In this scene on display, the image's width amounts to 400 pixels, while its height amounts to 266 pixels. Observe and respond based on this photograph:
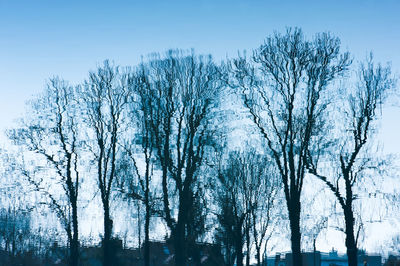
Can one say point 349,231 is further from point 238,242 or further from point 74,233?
point 74,233

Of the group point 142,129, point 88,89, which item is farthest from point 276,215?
point 88,89

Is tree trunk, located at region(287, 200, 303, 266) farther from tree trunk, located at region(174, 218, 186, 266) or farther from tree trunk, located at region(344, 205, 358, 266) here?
tree trunk, located at region(174, 218, 186, 266)

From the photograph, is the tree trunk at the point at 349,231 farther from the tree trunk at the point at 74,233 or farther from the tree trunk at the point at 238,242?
the tree trunk at the point at 74,233

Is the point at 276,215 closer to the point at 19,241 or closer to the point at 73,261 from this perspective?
the point at 73,261

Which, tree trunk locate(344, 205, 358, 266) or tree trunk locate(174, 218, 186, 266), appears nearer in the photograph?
tree trunk locate(344, 205, 358, 266)

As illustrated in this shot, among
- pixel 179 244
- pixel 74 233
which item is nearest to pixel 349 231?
pixel 179 244

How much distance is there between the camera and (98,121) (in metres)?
34.3

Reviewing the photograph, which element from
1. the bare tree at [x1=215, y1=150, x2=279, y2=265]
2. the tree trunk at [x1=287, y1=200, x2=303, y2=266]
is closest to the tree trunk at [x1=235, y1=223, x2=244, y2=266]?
the bare tree at [x1=215, y1=150, x2=279, y2=265]

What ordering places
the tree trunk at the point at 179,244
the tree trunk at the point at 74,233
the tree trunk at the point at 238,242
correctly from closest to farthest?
the tree trunk at the point at 179,244, the tree trunk at the point at 74,233, the tree trunk at the point at 238,242

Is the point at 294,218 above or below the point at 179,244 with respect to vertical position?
above

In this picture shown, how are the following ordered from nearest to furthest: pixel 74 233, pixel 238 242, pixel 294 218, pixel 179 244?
pixel 294 218
pixel 179 244
pixel 74 233
pixel 238 242

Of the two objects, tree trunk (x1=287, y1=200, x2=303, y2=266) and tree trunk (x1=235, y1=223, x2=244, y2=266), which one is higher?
tree trunk (x1=287, y1=200, x2=303, y2=266)

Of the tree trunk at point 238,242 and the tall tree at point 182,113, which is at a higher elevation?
the tall tree at point 182,113

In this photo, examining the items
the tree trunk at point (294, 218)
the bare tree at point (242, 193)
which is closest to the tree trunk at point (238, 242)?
the bare tree at point (242, 193)
